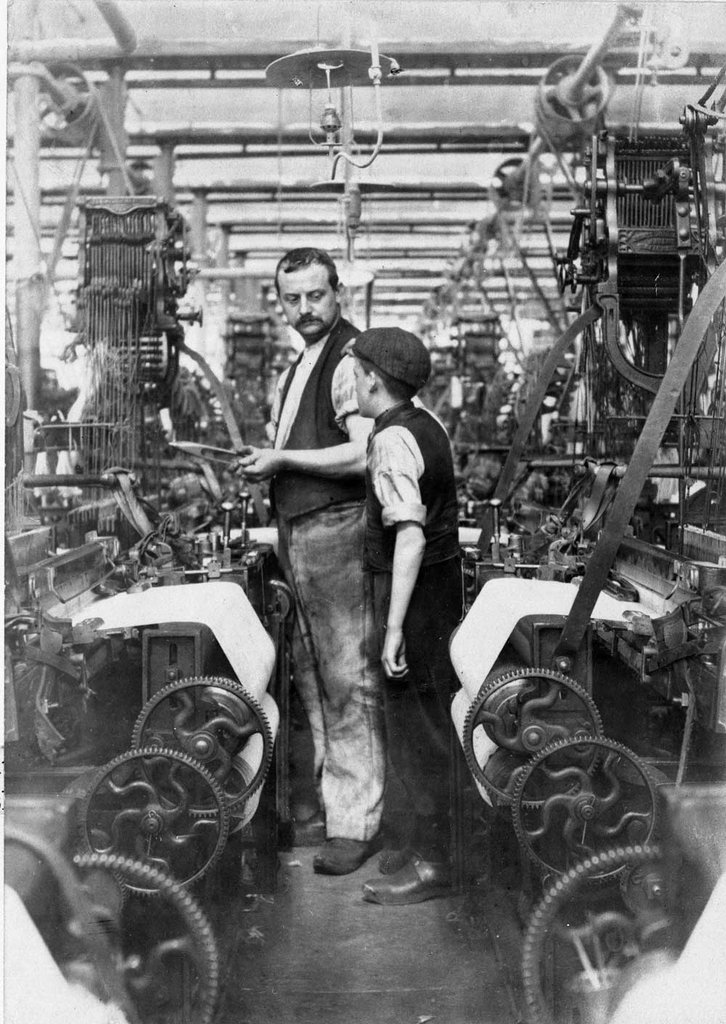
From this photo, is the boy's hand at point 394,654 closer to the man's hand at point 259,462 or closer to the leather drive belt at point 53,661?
the man's hand at point 259,462

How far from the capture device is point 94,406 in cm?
471

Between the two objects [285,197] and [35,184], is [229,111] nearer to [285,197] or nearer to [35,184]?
[285,197]

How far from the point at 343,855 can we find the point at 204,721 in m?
1.04

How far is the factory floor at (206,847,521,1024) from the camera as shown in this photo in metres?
2.47

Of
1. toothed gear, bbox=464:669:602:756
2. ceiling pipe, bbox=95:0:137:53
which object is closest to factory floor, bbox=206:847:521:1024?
toothed gear, bbox=464:669:602:756

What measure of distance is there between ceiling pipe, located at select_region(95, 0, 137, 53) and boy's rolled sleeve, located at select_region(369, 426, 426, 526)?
1.36 meters

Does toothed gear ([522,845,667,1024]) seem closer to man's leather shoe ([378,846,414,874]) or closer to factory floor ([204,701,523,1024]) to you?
factory floor ([204,701,523,1024])

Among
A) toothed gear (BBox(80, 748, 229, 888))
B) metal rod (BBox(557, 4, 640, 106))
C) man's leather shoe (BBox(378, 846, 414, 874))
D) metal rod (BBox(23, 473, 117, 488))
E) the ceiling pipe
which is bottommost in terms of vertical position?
man's leather shoe (BBox(378, 846, 414, 874))

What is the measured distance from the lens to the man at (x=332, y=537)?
3.27m

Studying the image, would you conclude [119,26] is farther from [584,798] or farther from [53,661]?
[584,798]

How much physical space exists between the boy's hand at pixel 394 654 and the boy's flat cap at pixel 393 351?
2.24 ft

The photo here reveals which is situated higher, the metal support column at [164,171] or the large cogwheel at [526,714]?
the metal support column at [164,171]

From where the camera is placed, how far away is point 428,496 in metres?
2.95

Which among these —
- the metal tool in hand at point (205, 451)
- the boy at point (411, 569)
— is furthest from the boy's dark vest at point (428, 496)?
the metal tool in hand at point (205, 451)
